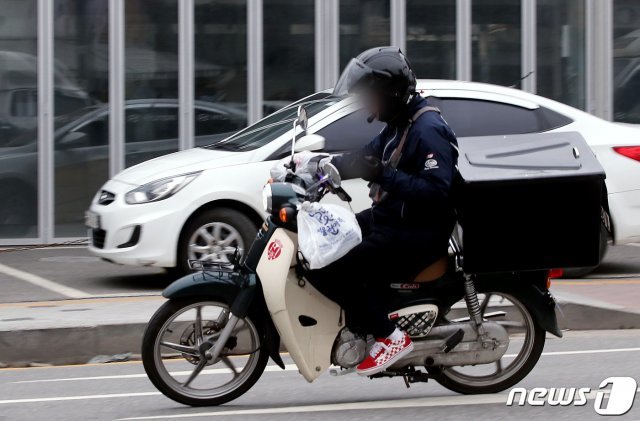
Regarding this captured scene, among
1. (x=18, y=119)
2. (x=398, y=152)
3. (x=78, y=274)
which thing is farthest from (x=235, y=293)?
(x=18, y=119)

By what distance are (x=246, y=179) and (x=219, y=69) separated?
4546 millimetres

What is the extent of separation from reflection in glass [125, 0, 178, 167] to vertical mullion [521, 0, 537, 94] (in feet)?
13.6

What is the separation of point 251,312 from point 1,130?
8.47 metres

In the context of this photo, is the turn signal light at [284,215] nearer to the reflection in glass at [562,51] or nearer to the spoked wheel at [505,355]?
the spoked wheel at [505,355]

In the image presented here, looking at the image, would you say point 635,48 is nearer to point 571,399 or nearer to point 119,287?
point 119,287

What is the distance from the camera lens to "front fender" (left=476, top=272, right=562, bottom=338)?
643 cm

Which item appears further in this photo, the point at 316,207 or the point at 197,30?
the point at 197,30

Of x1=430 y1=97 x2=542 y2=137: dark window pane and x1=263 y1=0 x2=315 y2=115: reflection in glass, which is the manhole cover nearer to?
x1=263 y1=0 x2=315 y2=115: reflection in glass

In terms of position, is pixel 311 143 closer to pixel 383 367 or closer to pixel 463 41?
pixel 383 367

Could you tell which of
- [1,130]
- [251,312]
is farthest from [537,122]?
[1,130]

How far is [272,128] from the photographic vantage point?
10742 mm

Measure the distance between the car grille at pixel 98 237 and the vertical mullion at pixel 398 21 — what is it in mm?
5622

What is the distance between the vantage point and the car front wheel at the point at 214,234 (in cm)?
1023

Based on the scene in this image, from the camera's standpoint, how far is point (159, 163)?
1071 centimetres
